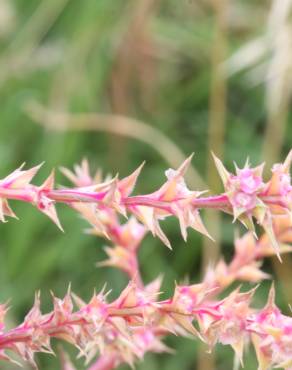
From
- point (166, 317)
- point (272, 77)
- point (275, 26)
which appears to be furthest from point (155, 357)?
point (166, 317)

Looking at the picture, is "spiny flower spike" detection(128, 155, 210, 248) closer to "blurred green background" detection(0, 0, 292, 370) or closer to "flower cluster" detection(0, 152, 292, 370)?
"flower cluster" detection(0, 152, 292, 370)

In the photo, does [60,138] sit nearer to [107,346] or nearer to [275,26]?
[275,26]

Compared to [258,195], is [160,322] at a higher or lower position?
lower

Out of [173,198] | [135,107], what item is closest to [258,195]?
[173,198]

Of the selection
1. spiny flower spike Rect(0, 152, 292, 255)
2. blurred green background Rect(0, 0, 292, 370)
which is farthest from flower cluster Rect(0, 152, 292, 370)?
blurred green background Rect(0, 0, 292, 370)

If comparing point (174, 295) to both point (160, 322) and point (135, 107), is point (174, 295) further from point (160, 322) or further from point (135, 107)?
point (135, 107)

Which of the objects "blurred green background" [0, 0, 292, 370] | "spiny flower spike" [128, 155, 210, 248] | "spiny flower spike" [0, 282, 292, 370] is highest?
"spiny flower spike" [128, 155, 210, 248]

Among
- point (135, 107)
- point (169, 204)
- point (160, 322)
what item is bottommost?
point (135, 107)

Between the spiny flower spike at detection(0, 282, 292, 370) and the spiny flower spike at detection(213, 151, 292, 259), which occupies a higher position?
the spiny flower spike at detection(213, 151, 292, 259)
